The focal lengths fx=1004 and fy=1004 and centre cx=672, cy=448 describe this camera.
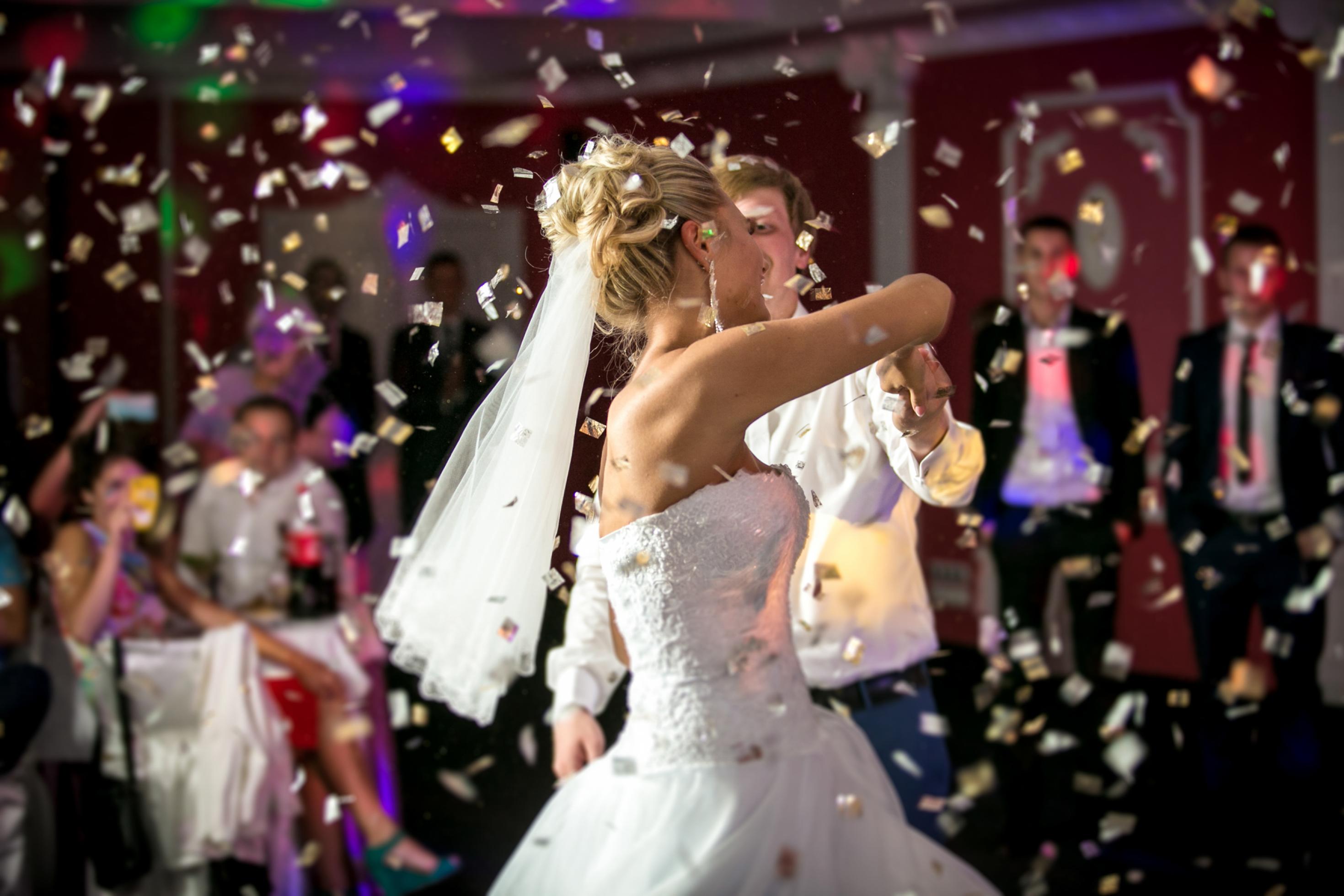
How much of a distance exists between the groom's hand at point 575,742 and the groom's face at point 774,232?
81 cm

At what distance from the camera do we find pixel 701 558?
1473mm

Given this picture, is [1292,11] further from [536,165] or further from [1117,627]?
[536,165]

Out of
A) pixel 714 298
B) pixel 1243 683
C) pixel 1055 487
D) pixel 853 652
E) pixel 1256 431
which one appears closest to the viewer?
pixel 714 298

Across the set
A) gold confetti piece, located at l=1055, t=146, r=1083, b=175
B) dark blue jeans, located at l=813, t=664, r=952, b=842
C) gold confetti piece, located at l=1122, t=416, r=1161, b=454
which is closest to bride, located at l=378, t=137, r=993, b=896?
dark blue jeans, located at l=813, t=664, r=952, b=842

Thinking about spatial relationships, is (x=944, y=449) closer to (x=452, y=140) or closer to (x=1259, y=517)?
(x=452, y=140)

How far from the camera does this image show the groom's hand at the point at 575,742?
1.79 metres

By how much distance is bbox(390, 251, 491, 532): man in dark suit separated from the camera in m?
1.73

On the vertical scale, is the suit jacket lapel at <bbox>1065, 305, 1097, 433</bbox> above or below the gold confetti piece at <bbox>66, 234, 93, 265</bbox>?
below

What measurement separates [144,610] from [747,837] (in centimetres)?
→ 196

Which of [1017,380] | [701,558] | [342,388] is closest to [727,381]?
[701,558]

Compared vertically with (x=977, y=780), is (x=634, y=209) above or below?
above

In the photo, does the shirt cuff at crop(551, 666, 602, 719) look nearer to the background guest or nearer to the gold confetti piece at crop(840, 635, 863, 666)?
the gold confetti piece at crop(840, 635, 863, 666)

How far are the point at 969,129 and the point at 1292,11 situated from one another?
3.74 feet

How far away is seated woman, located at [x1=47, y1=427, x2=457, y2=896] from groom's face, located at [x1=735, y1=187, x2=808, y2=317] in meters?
1.70
